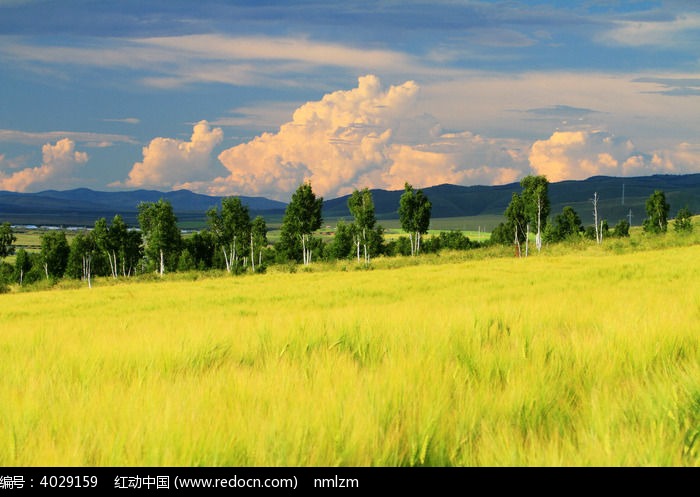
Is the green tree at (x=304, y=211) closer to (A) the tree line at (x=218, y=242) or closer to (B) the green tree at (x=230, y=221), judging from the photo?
(A) the tree line at (x=218, y=242)

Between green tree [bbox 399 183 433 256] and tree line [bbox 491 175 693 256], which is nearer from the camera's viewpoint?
green tree [bbox 399 183 433 256]

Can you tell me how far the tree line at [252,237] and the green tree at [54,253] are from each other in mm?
206

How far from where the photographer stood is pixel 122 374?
4258 millimetres

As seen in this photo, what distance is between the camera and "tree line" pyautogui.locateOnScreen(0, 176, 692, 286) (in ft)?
285

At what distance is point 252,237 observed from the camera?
11612 centimetres

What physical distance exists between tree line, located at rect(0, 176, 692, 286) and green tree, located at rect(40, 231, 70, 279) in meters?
0.21

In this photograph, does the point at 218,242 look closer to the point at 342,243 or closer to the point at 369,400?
the point at 342,243

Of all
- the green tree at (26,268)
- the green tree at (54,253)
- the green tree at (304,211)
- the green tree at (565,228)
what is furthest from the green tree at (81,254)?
the green tree at (565,228)

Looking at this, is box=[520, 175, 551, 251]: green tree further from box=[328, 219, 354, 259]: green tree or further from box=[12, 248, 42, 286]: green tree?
box=[12, 248, 42, 286]: green tree

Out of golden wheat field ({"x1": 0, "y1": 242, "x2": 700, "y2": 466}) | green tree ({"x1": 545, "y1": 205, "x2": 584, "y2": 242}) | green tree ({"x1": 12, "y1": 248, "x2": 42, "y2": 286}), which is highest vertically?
golden wheat field ({"x1": 0, "y1": 242, "x2": 700, "y2": 466})

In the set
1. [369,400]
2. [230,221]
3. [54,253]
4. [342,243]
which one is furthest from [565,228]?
[369,400]

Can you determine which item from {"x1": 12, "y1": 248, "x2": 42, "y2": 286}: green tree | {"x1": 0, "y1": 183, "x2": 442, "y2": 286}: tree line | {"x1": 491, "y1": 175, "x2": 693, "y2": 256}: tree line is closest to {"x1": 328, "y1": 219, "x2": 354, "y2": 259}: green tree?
{"x1": 0, "y1": 183, "x2": 442, "y2": 286}: tree line

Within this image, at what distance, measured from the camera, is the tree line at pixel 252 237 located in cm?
8694
